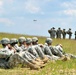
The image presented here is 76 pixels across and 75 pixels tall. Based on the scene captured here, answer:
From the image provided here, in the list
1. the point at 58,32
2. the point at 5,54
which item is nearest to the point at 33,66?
the point at 5,54

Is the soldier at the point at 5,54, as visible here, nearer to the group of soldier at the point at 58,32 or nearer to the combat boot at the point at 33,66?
the combat boot at the point at 33,66

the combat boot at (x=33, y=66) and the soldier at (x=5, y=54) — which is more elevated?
the soldier at (x=5, y=54)

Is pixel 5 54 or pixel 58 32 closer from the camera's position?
pixel 5 54

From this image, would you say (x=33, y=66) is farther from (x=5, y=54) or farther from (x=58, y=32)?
(x=58, y=32)

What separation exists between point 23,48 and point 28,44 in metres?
0.32

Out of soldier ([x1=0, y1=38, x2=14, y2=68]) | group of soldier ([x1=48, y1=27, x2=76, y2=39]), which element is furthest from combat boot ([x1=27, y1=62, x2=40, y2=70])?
group of soldier ([x1=48, y1=27, x2=76, y2=39])

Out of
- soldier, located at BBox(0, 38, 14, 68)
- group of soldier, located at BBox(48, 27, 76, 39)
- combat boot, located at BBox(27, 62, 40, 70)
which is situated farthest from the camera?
group of soldier, located at BBox(48, 27, 76, 39)

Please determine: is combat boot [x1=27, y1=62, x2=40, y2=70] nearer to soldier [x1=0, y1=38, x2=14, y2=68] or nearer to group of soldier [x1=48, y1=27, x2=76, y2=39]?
soldier [x1=0, y1=38, x2=14, y2=68]

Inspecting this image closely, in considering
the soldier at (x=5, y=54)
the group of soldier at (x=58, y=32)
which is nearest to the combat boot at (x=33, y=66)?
the soldier at (x=5, y=54)

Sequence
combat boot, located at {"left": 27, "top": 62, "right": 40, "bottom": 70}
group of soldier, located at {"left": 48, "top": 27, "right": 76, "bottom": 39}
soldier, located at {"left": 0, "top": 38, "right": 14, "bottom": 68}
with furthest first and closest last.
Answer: group of soldier, located at {"left": 48, "top": 27, "right": 76, "bottom": 39} → soldier, located at {"left": 0, "top": 38, "right": 14, "bottom": 68} → combat boot, located at {"left": 27, "top": 62, "right": 40, "bottom": 70}

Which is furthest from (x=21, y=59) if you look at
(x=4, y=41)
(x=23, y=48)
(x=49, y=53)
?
(x=49, y=53)

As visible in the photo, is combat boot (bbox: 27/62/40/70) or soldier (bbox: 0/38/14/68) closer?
combat boot (bbox: 27/62/40/70)

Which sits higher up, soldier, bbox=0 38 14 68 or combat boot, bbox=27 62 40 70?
soldier, bbox=0 38 14 68

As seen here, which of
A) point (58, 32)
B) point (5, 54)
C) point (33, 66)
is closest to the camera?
point (33, 66)
